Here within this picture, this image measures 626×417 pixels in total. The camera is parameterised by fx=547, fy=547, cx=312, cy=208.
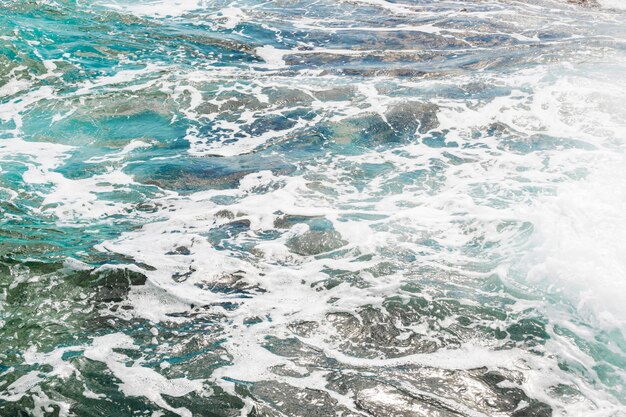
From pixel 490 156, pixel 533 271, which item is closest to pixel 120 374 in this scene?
pixel 533 271

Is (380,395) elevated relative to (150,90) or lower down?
lower down

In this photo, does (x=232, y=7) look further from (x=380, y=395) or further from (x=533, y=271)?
(x=380, y=395)

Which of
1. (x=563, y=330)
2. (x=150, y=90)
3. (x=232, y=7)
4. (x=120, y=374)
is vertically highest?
(x=232, y=7)

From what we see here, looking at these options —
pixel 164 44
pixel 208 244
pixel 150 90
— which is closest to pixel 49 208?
pixel 208 244

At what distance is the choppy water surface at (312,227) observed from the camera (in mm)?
5441

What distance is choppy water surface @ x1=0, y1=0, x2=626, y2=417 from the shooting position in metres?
5.44

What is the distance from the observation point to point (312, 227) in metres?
8.21

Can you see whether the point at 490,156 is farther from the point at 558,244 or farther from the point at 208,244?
the point at 208,244

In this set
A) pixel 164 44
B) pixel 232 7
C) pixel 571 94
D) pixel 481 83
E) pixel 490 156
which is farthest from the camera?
pixel 232 7

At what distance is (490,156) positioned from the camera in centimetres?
1055

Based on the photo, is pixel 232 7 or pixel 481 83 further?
pixel 232 7

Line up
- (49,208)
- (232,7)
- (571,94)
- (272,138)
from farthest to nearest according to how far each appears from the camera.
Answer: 1. (232,7)
2. (571,94)
3. (272,138)
4. (49,208)

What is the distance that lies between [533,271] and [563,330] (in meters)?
1.14

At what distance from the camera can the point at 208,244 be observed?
781 cm
